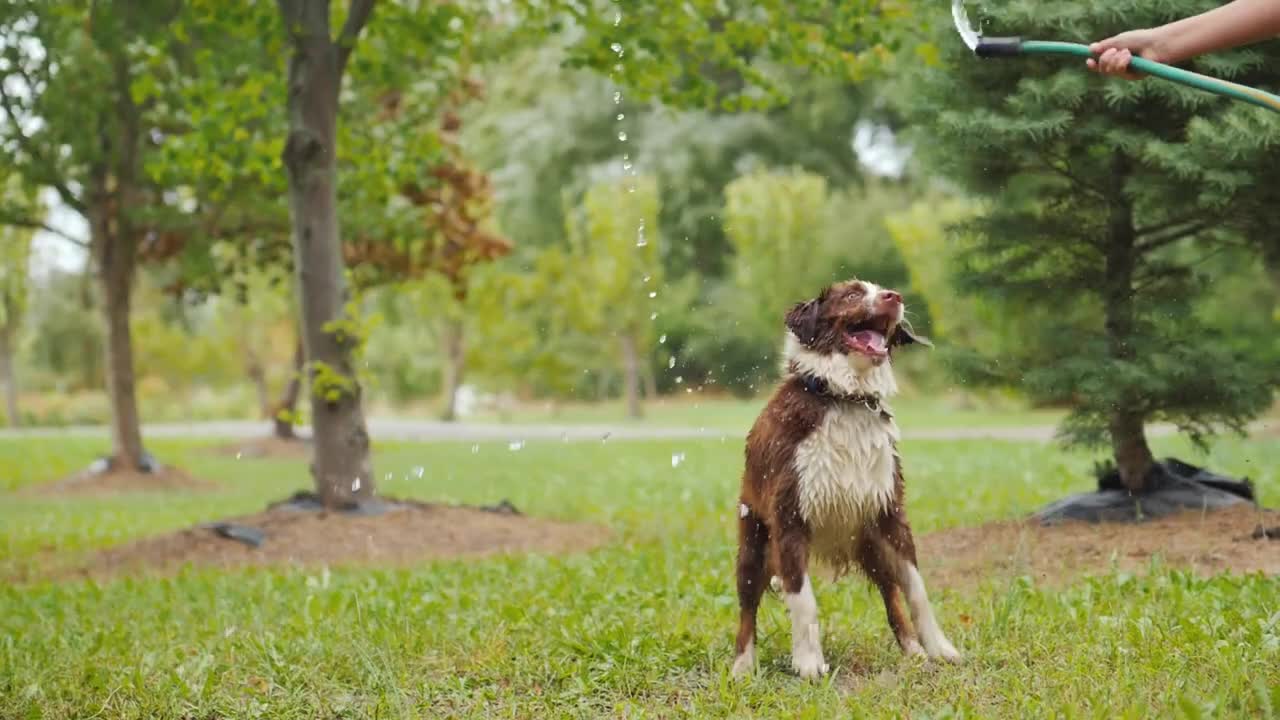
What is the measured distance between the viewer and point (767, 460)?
4484 millimetres

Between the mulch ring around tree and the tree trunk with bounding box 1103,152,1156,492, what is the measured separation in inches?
145

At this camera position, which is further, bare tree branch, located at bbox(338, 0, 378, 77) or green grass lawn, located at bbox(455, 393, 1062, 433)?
green grass lawn, located at bbox(455, 393, 1062, 433)

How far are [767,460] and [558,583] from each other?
264cm

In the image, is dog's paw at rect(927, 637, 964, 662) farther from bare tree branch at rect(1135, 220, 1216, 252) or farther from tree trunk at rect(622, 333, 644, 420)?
tree trunk at rect(622, 333, 644, 420)

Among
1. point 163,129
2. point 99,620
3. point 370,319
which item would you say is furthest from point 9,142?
point 99,620

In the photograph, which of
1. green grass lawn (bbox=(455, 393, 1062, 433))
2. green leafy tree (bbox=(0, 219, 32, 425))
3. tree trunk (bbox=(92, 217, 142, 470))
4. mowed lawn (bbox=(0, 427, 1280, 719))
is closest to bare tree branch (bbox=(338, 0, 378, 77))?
mowed lawn (bbox=(0, 427, 1280, 719))

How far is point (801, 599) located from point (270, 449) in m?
19.0

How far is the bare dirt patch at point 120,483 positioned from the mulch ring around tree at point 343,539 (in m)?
6.56

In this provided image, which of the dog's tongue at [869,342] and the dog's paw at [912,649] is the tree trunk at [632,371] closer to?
the dog's paw at [912,649]

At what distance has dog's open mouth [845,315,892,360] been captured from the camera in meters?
4.28

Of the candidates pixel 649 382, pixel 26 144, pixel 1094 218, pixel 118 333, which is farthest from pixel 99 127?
pixel 649 382

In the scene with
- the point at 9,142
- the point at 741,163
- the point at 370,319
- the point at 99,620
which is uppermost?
the point at 741,163

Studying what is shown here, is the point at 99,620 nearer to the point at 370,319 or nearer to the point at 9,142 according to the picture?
the point at 370,319

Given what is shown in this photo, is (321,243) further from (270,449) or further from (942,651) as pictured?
(270,449)
